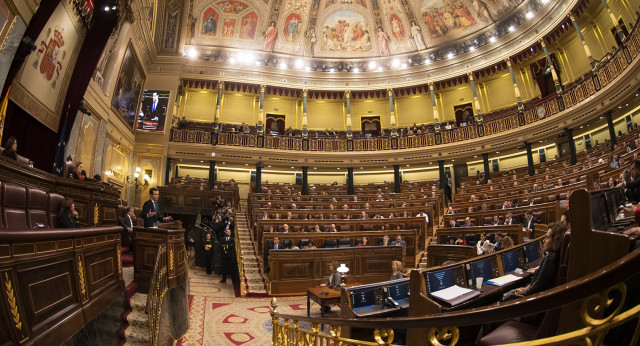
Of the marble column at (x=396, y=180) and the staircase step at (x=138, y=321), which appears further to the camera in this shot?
the marble column at (x=396, y=180)

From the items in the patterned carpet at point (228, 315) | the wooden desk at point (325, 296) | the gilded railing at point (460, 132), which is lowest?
the patterned carpet at point (228, 315)

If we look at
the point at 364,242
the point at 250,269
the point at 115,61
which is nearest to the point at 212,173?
the point at 115,61

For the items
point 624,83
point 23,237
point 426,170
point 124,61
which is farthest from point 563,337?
point 426,170

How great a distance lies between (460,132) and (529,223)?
979 centimetres

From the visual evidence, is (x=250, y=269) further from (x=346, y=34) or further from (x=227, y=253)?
(x=346, y=34)

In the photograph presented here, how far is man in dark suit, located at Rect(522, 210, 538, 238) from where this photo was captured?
755 cm

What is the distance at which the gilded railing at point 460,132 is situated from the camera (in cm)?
1162

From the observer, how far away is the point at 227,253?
9.07m

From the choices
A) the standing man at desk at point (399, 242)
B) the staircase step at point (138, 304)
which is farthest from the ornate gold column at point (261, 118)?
the staircase step at point (138, 304)

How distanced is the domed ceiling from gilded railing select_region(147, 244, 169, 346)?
16.9m

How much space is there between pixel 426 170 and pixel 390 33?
8.78m

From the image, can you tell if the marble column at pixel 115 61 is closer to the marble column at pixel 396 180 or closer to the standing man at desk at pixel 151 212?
the standing man at desk at pixel 151 212

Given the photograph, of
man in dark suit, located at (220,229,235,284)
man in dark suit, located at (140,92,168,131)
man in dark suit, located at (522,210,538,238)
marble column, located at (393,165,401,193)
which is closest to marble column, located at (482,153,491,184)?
marble column, located at (393,165,401,193)

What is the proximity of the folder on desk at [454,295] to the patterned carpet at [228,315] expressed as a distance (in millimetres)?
3252
